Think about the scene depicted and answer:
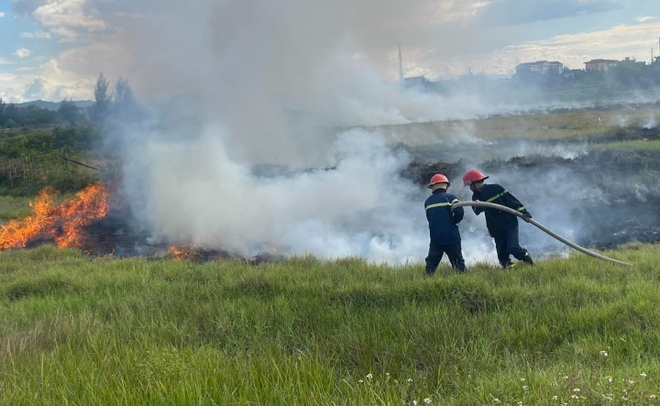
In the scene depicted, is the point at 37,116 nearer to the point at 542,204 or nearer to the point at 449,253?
the point at 542,204

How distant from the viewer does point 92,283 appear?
6.77m

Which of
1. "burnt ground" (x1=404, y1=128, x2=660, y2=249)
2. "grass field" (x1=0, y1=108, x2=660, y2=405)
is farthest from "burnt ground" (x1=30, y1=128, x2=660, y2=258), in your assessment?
"grass field" (x1=0, y1=108, x2=660, y2=405)

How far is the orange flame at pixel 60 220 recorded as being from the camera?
11620 mm

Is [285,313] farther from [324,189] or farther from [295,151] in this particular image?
[295,151]

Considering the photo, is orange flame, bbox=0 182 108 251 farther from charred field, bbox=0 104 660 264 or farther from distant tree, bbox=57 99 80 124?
distant tree, bbox=57 99 80 124

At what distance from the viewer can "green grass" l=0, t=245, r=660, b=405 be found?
3.05 m

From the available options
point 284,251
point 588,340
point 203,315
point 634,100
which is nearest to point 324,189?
point 284,251

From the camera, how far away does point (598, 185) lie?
43.6ft

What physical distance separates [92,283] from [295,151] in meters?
15.0

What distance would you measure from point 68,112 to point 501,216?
38186 millimetres

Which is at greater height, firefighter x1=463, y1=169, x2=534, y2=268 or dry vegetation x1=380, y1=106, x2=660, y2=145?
dry vegetation x1=380, y1=106, x2=660, y2=145

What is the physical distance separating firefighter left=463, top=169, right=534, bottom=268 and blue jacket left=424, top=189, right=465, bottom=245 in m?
0.36

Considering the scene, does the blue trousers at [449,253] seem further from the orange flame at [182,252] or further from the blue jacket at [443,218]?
the orange flame at [182,252]

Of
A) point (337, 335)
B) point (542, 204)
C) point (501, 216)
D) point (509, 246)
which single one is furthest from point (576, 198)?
point (337, 335)
